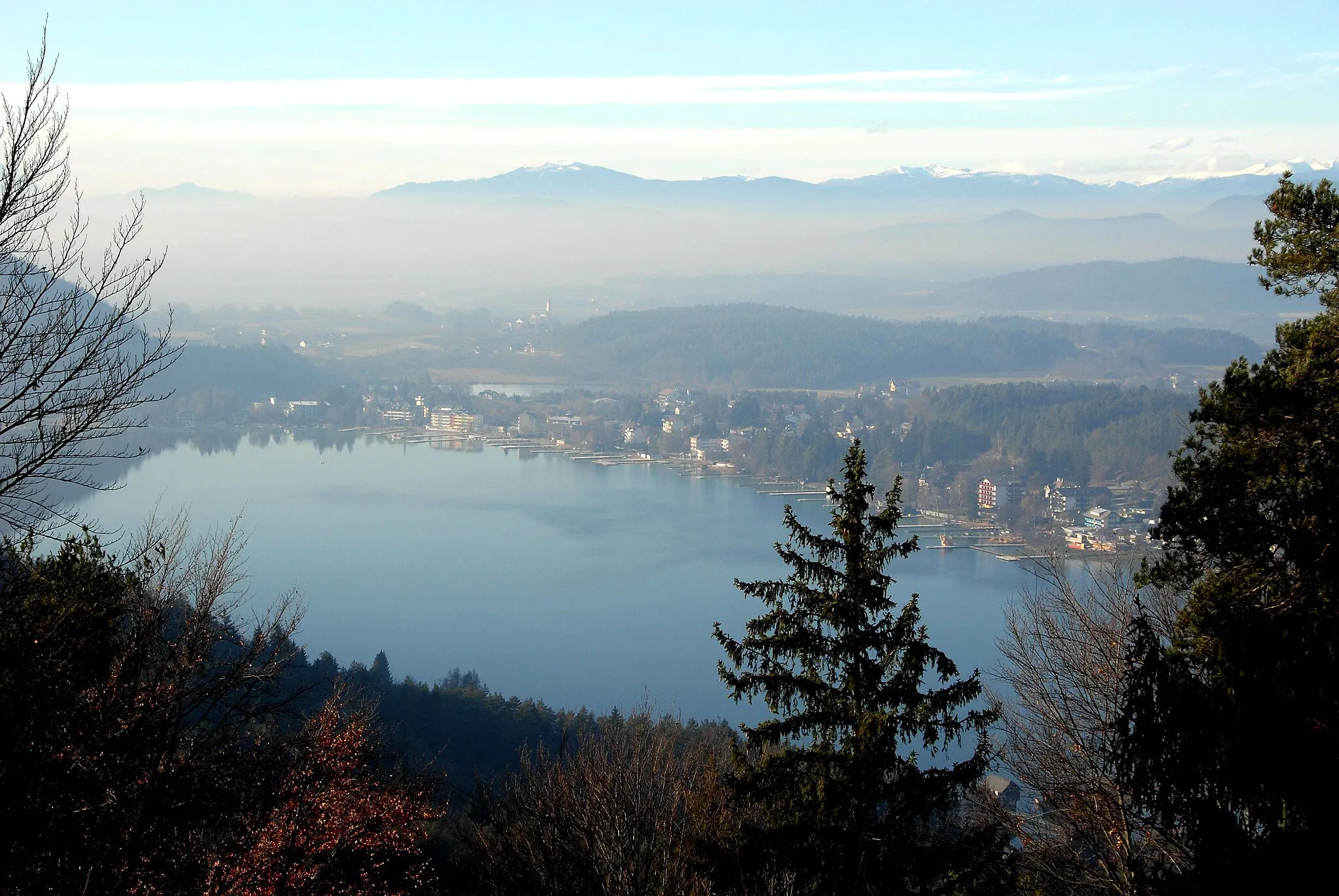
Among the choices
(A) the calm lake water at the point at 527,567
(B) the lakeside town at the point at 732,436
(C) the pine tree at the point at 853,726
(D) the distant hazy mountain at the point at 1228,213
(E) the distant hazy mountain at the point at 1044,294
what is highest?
(D) the distant hazy mountain at the point at 1228,213

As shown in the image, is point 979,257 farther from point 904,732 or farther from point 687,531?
point 904,732

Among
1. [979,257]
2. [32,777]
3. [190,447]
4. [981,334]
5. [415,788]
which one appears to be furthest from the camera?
[979,257]

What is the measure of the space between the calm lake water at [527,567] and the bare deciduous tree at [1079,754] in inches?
344

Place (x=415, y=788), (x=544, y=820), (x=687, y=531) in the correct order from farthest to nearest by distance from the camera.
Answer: (x=687, y=531) < (x=415, y=788) < (x=544, y=820)

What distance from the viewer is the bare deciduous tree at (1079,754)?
10.8 ft

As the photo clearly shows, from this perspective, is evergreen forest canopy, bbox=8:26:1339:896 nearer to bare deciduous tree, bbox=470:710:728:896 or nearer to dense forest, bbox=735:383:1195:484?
bare deciduous tree, bbox=470:710:728:896

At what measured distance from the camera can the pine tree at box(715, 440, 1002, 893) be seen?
2.90m

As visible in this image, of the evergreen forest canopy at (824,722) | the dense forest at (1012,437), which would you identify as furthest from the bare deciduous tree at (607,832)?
the dense forest at (1012,437)

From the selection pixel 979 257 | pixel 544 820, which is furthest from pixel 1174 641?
pixel 979 257

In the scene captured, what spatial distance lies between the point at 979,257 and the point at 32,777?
160 metres

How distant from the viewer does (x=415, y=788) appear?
4648mm

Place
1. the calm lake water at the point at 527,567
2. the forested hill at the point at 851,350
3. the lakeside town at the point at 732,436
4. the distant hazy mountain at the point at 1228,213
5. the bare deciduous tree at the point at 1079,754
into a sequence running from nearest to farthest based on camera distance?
the bare deciduous tree at the point at 1079,754 < the calm lake water at the point at 527,567 < the lakeside town at the point at 732,436 < the forested hill at the point at 851,350 < the distant hazy mountain at the point at 1228,213

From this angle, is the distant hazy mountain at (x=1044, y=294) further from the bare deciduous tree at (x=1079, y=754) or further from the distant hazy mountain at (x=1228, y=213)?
the bare deciduous tree at (x=1079, y=754)

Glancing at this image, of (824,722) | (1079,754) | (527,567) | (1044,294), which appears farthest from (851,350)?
(824,722)
